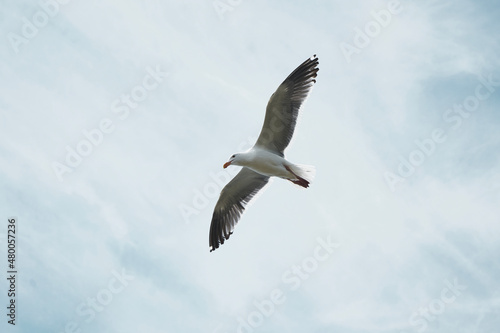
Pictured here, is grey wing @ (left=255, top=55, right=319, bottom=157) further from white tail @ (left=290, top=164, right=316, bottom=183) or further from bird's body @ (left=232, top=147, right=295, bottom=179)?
white tail @ (left=290, top=164, right=316, bottom=183)

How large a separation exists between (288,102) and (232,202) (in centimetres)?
249

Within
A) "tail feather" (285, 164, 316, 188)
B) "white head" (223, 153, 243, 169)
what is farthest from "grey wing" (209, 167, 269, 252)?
"tail feather" (285, 164, 316, 188)

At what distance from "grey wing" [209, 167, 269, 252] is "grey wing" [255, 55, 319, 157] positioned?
1.19m

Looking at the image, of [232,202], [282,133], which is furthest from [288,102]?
[232,202]

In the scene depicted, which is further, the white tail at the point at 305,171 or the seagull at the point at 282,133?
the white tail at the point at 305,171

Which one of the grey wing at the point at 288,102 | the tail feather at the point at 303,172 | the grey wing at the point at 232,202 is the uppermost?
the grey wing at the point at 288,102

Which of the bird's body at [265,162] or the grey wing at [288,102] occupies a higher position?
the grey wing at [288,102]

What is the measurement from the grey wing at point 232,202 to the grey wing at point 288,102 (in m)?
1.19

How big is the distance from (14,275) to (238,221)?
4224 millimetres

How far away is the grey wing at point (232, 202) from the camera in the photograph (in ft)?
43.7

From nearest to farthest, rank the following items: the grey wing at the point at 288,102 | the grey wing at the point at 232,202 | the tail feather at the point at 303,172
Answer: the grey wing at the point at 288,102 → the tail feather at the point at 303,172 → the grey wing at the point at 232,202

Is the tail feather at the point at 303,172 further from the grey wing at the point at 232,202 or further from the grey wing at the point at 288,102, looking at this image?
the grey wing at the point at 232,202

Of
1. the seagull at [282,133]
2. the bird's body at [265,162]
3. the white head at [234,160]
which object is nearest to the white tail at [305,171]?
the seagull at [282,133]

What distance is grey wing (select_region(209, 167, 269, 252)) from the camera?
13328 mm
